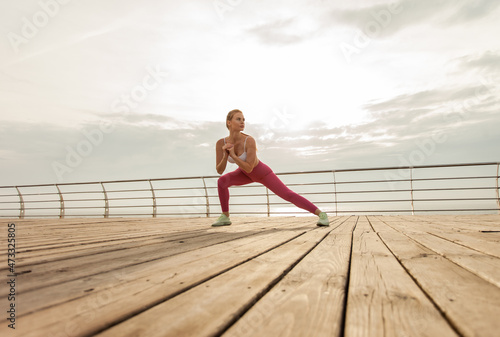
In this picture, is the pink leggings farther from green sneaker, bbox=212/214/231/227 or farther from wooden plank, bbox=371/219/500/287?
wooden plank, bbox=371/219/500/287

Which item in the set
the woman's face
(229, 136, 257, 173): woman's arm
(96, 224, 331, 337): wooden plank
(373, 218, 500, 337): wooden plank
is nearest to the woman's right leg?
(229, 136, 257, 173): woman's arm

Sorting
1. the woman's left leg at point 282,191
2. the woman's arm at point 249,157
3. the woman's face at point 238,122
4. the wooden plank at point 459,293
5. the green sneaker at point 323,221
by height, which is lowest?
the green sneaker at point 323,221

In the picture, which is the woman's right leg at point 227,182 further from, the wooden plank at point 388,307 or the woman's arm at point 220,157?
the wooden plank at point 388,307

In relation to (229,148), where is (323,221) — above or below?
below

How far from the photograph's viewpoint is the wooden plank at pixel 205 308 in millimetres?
696

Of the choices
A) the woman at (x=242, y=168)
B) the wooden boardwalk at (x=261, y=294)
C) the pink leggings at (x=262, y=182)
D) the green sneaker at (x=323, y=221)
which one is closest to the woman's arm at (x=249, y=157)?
the woman at (x=242, y=168)

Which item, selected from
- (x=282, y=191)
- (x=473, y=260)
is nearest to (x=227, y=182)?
(x=282, y=191)

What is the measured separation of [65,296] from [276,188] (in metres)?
3.21

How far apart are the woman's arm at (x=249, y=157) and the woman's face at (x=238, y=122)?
21cm

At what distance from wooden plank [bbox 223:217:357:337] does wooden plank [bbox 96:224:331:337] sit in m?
0.04

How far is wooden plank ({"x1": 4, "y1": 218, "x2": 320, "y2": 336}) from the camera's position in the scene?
747 millimetres

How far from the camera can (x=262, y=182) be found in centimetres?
410

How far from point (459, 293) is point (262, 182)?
321cm

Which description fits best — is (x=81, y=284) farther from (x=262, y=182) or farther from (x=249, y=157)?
(x=262, y=182)
